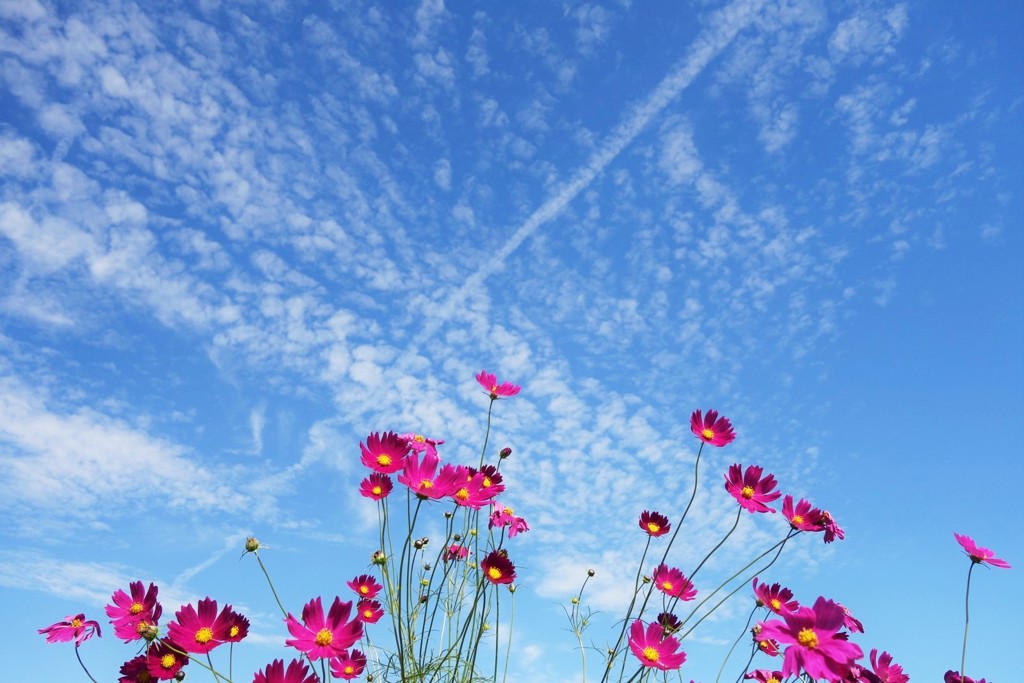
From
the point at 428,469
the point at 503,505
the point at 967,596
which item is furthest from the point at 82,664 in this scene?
the point at 967,596

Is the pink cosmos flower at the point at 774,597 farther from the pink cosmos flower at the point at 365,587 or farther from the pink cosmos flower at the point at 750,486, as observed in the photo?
the pink cosmos flower at the point at 365,587

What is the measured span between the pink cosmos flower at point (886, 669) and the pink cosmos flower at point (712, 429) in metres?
A: 0.70

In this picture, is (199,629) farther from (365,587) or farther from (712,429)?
(712,429)

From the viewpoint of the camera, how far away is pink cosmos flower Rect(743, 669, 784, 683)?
1.99 meters

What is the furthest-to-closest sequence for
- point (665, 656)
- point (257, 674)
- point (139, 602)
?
point (665, 656), point (139, 602), point (257, 674)

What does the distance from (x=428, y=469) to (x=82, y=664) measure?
1.01 m

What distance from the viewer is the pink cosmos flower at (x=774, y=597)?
199cm

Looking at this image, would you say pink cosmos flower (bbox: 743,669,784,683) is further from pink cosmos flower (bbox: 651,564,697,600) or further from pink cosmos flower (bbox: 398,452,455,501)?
pink cosmos flower (bbox: 398,452,455,501)

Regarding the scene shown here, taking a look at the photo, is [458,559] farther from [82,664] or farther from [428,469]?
[82,664]

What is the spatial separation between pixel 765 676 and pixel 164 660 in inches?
62.2

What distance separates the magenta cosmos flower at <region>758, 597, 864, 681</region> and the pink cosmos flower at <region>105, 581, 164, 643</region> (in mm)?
1419

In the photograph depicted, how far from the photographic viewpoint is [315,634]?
1.58 meters

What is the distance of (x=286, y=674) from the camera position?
151 centimetres

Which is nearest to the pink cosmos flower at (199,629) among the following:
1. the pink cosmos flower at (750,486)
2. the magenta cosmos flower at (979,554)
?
the pink cosmos flower at (750,486)
